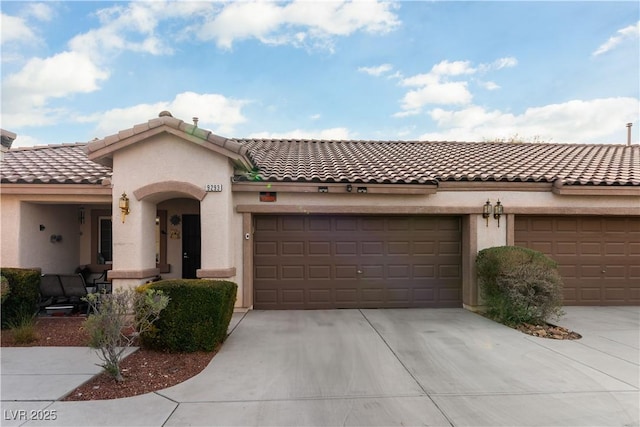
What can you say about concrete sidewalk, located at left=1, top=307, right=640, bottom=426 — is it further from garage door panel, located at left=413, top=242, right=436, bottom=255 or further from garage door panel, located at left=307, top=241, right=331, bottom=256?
garage door panel, located at left=413, top=242, right=436, bottom=255

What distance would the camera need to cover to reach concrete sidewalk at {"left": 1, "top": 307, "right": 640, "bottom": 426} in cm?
389

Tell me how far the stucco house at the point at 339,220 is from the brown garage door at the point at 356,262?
1.1 inches

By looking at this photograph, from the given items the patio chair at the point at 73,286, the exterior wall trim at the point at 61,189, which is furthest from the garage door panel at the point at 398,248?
the patio chair at the point at 73,286

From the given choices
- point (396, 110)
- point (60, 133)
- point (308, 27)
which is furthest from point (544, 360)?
point (60, 133)

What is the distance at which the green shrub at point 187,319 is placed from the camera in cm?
579

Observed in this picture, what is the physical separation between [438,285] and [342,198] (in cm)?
360

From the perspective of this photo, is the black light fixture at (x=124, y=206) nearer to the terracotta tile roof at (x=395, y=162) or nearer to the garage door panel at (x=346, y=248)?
the terracotta tile roof at (x=395, y=162)

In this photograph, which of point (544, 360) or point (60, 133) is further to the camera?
point (60, 133)

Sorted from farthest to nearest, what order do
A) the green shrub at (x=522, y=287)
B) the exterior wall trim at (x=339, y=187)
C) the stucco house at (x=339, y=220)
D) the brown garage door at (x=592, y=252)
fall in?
the brown garage door at (x=592, y=252)
the exterior wall trim at (x=339, y=187)
the stucco house at (x=339, y=220)
the green shrub at (x=522, y=287)

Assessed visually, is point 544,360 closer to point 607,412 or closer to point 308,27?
point 607,412

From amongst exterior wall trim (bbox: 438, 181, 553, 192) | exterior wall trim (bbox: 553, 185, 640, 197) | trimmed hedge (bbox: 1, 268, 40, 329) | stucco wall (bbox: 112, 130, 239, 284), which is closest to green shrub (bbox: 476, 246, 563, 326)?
exterior wall trim (bbox: 438, 181, 553, 192)

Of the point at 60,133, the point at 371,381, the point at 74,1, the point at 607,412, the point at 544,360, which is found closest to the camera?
the point at 607,412

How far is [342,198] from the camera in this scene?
30.3ft

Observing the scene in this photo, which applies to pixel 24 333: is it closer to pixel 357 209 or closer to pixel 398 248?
pixel 357 209
